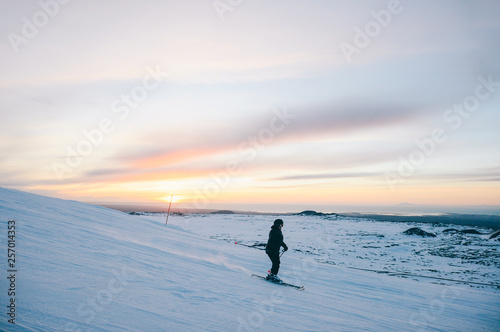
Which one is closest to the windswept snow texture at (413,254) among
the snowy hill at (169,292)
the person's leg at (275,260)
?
the snowy hill at (169,292)

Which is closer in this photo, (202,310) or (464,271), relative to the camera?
(202,310)

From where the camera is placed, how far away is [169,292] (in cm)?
686

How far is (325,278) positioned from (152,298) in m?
8.47

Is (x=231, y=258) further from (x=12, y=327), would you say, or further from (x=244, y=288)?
(x=12, y=327)

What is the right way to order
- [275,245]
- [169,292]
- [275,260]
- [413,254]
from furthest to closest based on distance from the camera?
[413,254]
[275,260]
[275,245]
[169,292]

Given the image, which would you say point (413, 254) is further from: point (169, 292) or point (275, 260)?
point (169, 292)

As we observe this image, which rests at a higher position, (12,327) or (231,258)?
(12,327)

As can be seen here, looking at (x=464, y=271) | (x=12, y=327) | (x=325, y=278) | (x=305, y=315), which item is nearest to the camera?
(x=12, y=327)

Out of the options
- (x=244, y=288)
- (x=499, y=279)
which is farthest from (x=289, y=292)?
(x=499, y=279)

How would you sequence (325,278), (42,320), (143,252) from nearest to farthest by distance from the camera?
(42,320), (143,252), (325,278)

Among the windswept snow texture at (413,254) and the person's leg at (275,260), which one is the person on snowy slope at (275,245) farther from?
the windswept snow texture at (413,254)

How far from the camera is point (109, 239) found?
34.3ft

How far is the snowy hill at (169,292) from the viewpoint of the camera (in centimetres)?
522

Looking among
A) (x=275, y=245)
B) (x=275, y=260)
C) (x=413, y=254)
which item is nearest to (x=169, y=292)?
(x=275, y=245)
